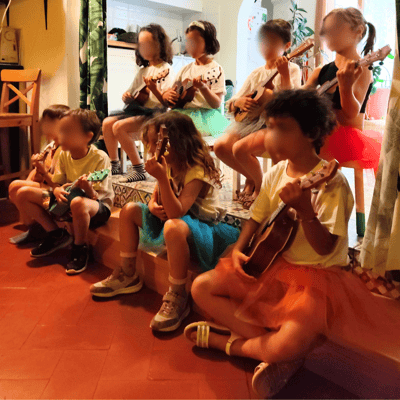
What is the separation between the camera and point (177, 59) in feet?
13.4

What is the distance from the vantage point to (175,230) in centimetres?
136

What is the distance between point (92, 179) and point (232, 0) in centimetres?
278

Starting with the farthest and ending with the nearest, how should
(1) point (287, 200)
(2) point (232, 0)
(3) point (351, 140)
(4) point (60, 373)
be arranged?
(2) point (232, 0)
(3) point (351, 140)
(4) point (60, 373)
(1) point (287, 200)

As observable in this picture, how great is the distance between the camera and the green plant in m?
2.99

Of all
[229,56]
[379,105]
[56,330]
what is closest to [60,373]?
[56,330]

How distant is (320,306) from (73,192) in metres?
1.25

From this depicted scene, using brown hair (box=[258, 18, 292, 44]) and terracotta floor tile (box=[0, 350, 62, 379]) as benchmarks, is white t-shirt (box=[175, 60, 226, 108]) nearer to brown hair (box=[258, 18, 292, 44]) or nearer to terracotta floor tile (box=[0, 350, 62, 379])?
brown hair (box=[258, 18, 292, 44])

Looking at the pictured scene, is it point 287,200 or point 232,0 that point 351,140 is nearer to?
point 287,200

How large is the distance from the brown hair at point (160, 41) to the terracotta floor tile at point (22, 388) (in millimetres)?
1968

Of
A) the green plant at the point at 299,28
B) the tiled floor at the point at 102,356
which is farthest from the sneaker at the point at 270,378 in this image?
the green plant at the point at 299,28

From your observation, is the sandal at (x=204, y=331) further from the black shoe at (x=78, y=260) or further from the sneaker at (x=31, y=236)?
the sneaker at (x=31, y=236)

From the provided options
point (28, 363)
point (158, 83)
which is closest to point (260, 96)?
point (158, 83)

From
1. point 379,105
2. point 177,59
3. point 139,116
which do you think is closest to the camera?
point 139,116

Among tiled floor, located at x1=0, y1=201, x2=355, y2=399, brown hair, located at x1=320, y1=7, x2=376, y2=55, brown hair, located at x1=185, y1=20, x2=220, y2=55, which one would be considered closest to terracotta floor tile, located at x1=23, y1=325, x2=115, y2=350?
tiled floor, located at x1=0, y1=201, x2=355, y2=399
